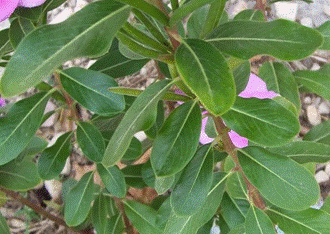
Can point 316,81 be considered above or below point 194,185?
below

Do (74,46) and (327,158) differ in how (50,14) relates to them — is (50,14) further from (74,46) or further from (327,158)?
(74,46)

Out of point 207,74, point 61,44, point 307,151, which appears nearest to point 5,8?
point 61,44

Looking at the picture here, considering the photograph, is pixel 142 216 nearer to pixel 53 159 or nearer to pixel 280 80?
pixel 53 159

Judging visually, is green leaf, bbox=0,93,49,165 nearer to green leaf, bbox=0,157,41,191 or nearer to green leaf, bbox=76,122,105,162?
green leaf, bbox=76,122,105,162

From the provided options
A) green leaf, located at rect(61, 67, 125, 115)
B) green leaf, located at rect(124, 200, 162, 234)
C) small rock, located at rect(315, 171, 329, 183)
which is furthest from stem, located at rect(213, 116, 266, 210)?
small rock, located at rect(315, 171, 329, 183)

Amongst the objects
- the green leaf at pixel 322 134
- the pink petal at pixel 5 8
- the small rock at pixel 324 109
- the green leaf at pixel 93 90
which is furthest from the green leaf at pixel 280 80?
the pink petal at pixel 5 8

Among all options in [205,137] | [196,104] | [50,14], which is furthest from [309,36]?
[50,14]

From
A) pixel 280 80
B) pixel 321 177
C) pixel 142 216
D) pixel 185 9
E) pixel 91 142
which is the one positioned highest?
pixel 185 9
